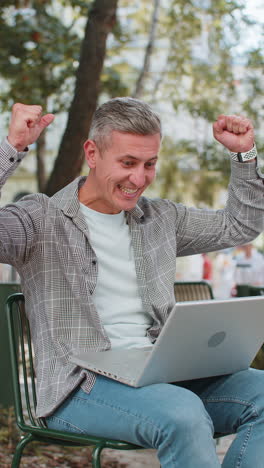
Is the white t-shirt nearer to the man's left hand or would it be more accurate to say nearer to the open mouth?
the open mouth

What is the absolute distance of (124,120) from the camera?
8.40 feet

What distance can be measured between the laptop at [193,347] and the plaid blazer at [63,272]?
3.7 inches

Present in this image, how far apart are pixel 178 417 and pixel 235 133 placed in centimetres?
132

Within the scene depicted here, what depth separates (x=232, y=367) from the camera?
2.50m

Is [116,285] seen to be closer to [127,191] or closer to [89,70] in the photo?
[127,191]

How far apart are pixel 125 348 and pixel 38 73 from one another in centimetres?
637

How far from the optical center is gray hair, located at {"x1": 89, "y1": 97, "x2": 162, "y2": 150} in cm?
255

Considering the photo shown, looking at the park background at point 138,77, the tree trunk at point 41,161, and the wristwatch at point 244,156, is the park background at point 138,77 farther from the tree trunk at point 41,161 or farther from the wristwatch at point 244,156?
the wristwatch at point 244,156

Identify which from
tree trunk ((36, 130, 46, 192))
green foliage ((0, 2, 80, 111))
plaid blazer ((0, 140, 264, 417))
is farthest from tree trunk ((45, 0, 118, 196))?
tree trunk ((36, 130, 46, 192))

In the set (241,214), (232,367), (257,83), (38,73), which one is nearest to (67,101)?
(38,73)

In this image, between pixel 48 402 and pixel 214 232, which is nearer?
pixel 48 402

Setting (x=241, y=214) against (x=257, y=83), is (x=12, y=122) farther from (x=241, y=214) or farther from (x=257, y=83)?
(x=257, y=83)

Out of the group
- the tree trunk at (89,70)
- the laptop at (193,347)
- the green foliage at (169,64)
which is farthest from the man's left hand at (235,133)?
the green foliage at (169,64)

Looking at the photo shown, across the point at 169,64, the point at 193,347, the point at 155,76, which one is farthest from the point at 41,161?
the point at 193,347
